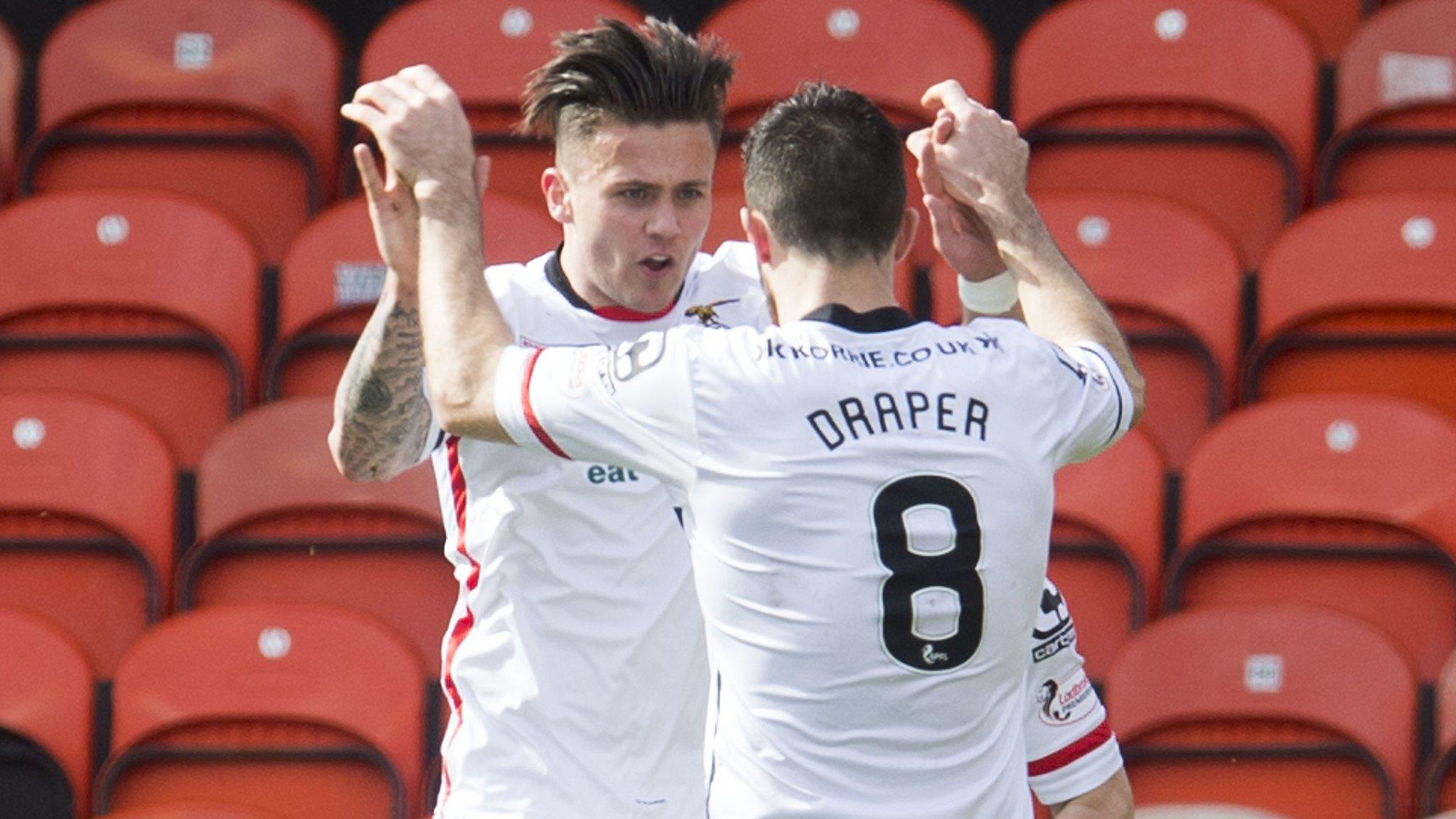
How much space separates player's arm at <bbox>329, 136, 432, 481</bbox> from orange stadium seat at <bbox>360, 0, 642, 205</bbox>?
9.20 ft

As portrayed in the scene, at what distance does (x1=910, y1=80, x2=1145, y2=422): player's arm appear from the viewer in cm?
267

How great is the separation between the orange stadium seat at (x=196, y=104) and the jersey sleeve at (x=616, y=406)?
364cm

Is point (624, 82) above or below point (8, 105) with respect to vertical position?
above

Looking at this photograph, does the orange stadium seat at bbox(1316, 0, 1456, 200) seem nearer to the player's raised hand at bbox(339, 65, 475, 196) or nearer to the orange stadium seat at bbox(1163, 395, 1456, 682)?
the orange stadium seat at bbox(1163, 395, 1456, 682)

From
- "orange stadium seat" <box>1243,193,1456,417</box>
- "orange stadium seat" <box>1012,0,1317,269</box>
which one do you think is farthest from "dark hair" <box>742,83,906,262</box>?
"orange stadium seat" <box>1012,0,1317,269</box>

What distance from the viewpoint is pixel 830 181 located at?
8.10ft

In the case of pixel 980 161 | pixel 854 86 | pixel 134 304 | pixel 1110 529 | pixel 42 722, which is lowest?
pixel 42 722

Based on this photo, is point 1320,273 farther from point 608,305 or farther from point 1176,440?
point 608,305

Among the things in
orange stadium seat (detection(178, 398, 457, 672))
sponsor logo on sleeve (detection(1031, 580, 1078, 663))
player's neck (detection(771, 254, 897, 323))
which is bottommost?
orange stadium seat (detection(178, 398, 457, 672))

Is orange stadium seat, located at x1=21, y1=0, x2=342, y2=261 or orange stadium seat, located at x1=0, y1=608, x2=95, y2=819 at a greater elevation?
orange stadium seat, located at x1=21, y1=0, x2=342, y2=261

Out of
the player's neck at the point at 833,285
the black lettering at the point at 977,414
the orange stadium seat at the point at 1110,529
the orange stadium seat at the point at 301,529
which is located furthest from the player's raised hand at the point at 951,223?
the orange stadium seat at the point at 301,529

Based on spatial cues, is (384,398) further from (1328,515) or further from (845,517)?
(1328,515)

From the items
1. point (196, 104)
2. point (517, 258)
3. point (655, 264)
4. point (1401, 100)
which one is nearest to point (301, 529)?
point (517, 258)

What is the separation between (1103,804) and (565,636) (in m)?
0.83
